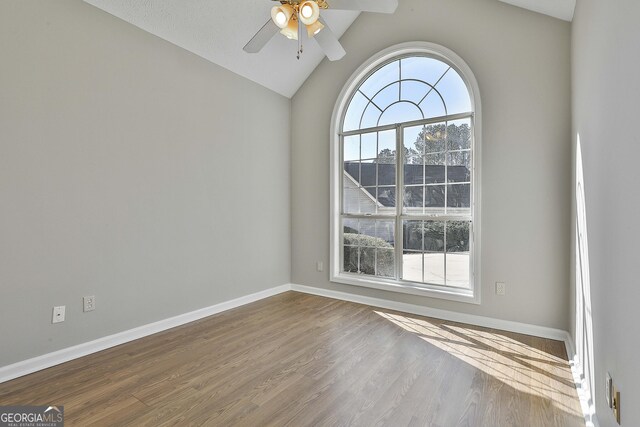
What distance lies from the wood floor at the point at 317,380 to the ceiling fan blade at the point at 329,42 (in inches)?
98.2

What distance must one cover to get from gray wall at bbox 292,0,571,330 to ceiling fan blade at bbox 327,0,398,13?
51.7 inches

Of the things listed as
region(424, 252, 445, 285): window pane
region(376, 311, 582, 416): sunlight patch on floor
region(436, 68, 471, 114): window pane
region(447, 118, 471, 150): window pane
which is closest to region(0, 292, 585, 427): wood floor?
region(376, 311, 582, 416): sunlight patch on floor

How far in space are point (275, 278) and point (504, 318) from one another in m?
2.61

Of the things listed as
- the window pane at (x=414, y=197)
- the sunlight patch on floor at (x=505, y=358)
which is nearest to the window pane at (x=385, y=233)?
the window pane at (x=414, y=197)

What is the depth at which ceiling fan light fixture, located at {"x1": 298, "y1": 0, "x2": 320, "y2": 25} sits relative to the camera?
207 cm

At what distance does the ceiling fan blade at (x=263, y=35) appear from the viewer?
95.0 inches

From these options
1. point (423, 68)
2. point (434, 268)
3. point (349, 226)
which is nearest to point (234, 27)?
point (423, 68)

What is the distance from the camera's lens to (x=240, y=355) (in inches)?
95.4

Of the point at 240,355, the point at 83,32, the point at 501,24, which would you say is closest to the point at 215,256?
the point at 240,355

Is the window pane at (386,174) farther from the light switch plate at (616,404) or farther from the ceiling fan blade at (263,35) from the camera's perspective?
the light switch plate at (616,404)

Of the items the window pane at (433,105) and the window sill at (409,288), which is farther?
the window pane at (433,105)

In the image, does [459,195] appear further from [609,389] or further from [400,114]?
[609,389]

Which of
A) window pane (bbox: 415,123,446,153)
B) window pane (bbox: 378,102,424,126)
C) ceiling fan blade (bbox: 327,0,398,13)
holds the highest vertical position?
ceiling fan blade (bbox: 327,0,398,13)

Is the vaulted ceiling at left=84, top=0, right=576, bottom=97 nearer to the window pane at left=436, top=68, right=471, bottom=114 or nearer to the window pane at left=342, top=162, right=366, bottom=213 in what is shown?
the window pane at left=436, top=68, right=471, bottom=114
